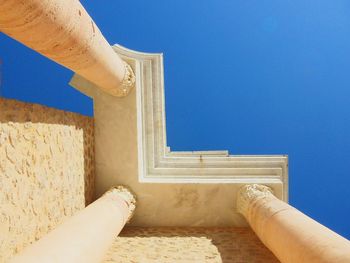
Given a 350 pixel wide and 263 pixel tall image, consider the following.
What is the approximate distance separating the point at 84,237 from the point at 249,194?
3146 millimetres

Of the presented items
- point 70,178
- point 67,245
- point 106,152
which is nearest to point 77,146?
point 70,178

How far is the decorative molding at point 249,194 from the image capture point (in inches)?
219

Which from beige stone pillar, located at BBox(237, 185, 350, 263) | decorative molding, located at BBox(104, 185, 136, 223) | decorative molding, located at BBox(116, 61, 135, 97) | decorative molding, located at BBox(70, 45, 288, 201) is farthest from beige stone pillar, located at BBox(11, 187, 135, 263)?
beige stone pillar, located at BBox(237, 185, 350, 263)

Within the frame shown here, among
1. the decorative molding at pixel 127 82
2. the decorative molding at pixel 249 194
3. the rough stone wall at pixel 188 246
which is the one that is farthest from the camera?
the decorative molding at pixel 127 82

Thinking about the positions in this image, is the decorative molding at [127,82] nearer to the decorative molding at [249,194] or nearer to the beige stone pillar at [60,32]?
the beige stone pillar at [60,32]

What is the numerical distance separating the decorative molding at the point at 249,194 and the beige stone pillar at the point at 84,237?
72.6 inches

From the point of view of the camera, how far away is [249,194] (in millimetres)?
5738

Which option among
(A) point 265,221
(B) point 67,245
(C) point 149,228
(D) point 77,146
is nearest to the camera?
(B) point 67,245

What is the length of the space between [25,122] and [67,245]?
1295 millimetres

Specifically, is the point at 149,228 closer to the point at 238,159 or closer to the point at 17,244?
the point at 238,159

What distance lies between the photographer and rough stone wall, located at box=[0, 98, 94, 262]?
310cm

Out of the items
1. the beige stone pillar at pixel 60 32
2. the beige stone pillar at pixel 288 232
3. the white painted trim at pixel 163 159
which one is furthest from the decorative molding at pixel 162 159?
the beige stone pillar at pixel 60 32

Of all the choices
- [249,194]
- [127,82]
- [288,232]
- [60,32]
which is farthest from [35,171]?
[249,194]

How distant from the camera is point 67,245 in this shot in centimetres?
292
